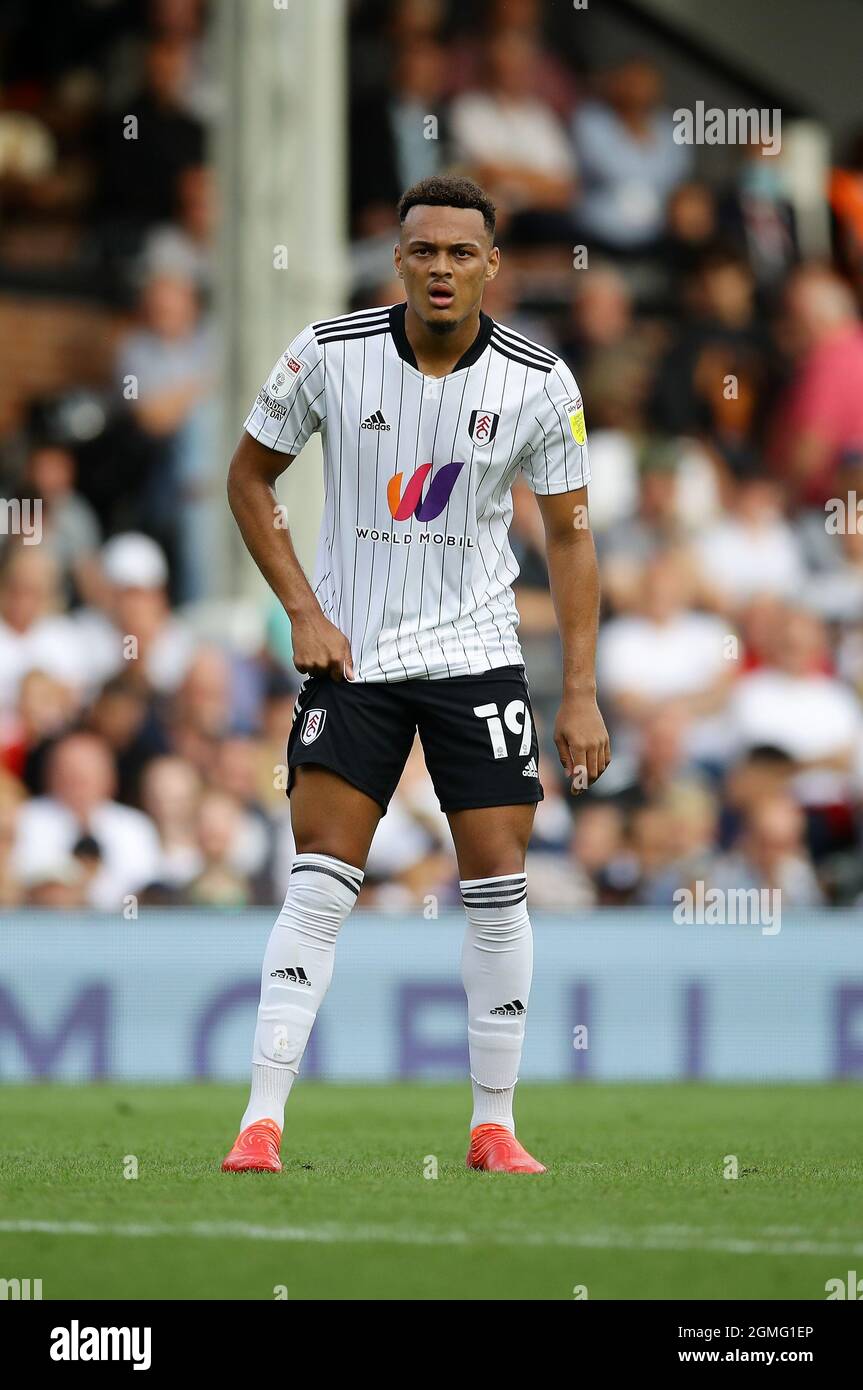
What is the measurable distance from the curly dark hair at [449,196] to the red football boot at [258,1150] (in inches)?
84.8

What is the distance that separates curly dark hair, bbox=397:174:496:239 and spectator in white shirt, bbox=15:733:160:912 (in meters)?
5.12

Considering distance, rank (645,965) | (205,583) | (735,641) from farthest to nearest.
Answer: (205,583) < (735,641) < (645,965)

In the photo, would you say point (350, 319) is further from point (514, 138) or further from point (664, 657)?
point (514, 138)

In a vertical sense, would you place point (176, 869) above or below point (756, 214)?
below

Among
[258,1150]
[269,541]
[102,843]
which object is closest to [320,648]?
[269,541]

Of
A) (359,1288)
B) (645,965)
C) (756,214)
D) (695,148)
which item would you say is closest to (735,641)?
(645,965)

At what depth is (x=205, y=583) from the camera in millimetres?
12258

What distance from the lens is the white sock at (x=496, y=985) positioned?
567cm

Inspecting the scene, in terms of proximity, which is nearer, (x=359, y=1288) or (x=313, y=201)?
(x=359, y=1288)

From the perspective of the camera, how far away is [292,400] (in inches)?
221

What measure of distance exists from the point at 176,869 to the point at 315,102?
15.3 ft

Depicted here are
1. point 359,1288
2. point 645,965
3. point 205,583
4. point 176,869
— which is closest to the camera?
point 359,1288

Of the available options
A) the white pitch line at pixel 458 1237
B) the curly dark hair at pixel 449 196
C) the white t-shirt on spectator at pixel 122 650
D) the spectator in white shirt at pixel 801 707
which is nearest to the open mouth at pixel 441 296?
the curly dark hair at pixel 449 196

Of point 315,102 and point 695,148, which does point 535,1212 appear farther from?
point 695,148
